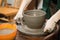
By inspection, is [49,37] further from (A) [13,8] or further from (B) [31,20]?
(A) [13,8]

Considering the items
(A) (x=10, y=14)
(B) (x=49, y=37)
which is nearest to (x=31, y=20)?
(B) (x=49, y=37)

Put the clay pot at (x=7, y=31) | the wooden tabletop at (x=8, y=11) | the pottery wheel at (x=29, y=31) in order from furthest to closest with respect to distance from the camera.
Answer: the wooden tabletop at (x=8, y=11) < the pottery wheel at (x=29, y=31) < the clay pot at (x=7, y=31)

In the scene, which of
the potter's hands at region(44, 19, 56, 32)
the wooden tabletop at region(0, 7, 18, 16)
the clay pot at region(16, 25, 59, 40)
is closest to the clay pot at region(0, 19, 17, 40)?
the clay pot at region(16, 25, 59, 40)

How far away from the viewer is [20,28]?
959 millimetres

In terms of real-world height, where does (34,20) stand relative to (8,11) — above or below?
above

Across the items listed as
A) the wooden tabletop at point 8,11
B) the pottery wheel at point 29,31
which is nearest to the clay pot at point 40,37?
the pottery wheel at point 29,31

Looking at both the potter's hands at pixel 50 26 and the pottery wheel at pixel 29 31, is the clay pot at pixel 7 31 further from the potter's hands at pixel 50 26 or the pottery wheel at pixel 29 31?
the potter's hands at pixel 50 26

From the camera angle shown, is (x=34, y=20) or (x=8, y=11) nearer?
(x=34, y=20)

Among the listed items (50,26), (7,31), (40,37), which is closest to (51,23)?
(50,26)

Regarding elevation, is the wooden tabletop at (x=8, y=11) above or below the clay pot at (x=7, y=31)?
below

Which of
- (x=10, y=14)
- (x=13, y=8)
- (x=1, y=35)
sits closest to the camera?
(x=1, y=35)

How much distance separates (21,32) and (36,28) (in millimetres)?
104

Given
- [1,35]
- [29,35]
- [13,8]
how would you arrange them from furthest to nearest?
[13,8] < [29,35] < [1,35]

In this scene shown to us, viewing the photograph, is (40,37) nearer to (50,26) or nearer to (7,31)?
(50,26)
